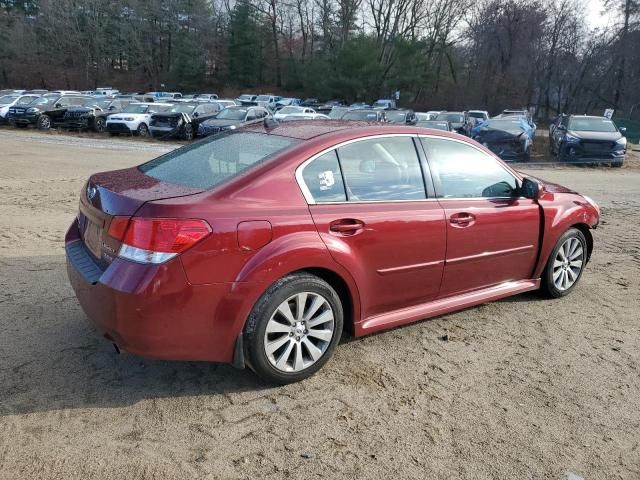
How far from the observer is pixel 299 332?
341 centimetres

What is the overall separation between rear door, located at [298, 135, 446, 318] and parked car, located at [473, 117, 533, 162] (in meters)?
14.7

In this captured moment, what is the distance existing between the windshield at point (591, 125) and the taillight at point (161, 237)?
18.6m

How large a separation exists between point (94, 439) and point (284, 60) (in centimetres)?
7057

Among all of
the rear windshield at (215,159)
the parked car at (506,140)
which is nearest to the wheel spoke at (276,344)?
the rear windshield at (215,159)

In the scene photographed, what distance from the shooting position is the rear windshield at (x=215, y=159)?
3.43 metres

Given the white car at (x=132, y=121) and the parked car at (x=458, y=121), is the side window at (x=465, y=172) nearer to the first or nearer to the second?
the parked car at (x=458, y=121)

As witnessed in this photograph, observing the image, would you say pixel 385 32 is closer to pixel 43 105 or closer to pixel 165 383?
pixel 43 105

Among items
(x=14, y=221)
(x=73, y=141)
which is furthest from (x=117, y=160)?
(x=14, y=221)

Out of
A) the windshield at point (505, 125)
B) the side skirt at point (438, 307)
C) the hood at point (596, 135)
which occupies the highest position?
the windshield at point (505, 125)

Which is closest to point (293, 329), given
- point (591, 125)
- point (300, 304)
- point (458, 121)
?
point (300, 304)

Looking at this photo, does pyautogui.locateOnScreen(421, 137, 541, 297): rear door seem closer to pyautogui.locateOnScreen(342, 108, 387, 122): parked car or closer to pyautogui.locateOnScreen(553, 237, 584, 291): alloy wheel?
pyautogui.locateOnScreen(553, 237, 584, 291): alloy wheel

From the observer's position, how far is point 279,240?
10.5 feet

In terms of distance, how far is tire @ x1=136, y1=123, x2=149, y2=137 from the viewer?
81.5ft

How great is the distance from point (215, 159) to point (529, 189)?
2.57 metres
